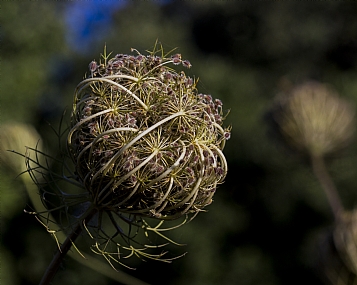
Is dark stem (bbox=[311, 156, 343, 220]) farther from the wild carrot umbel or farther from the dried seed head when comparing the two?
the wild carrot umbel

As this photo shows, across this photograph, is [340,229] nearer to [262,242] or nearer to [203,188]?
[203,188]

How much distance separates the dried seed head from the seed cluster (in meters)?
3.29

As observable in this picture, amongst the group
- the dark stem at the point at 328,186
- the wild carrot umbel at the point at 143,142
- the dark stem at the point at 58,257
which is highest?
the dark stem at the point at 328,186

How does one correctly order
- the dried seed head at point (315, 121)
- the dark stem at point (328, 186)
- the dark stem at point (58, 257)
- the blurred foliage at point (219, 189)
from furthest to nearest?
the blurred foliage at point (219, 189) → the dried seed head at point (315, 121) → the dark stem at point (328, 186) → the dark stem at point (58, 257)

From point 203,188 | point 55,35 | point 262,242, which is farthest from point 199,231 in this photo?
point 203,188

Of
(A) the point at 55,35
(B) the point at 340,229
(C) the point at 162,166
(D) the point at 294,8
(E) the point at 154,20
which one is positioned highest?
(D) the point at 294,8

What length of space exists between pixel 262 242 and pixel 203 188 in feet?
59.8

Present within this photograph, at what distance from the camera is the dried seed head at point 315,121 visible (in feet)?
18.3

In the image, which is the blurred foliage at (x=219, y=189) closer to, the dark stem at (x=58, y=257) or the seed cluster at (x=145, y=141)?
the dark stem at (x=58, y=257)

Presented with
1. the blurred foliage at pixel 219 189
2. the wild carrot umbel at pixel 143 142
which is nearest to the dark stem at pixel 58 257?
the wild carrot umbel at pixel 143 142

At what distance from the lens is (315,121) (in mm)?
5617

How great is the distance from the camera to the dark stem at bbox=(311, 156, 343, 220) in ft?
14.9

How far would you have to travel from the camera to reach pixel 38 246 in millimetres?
19000

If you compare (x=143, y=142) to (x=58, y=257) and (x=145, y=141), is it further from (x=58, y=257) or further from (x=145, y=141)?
(x=58, y=257)
